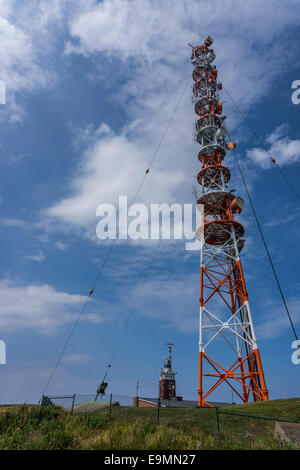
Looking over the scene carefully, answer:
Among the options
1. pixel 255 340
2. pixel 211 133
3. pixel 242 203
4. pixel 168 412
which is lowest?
pixel 168 412

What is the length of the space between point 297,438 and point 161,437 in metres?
4.97

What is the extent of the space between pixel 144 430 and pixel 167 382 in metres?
45.7

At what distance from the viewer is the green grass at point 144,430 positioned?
8.90m

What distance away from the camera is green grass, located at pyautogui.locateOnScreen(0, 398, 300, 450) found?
8.90 metres

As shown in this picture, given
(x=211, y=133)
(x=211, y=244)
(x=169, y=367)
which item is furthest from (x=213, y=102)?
(x=169, y=367)

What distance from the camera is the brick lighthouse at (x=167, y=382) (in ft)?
165

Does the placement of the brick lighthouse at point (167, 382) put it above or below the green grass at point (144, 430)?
above

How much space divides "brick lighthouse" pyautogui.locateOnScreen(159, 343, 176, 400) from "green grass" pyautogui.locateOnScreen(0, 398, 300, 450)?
36.8 m

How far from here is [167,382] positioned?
51781mm

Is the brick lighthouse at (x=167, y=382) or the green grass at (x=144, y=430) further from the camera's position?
Result: the brick lighthouse at (x=167, y=382)

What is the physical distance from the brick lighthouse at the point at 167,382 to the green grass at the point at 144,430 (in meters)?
36.8
